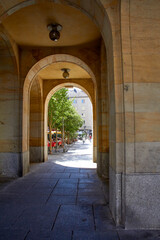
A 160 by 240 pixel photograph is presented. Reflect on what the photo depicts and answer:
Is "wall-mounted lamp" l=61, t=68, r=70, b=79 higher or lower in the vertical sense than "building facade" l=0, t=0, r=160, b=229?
higher

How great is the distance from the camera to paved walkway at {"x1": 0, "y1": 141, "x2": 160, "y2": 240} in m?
2.99

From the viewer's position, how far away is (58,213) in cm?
379

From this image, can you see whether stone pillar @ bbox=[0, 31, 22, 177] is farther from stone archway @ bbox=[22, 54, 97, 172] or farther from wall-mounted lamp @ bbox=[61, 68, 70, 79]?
wall-mounted lamp @ bbox=[61, 68, 70, 79]

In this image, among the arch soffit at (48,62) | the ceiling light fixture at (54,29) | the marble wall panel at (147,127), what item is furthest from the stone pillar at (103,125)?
the marble wall panel at (147,127)

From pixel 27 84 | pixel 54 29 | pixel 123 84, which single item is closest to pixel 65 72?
pixel 27 84

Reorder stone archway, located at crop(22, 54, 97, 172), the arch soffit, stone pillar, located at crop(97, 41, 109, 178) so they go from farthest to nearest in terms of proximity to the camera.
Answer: the arch soffit, stone archway, located at crop(22, 54, 97, 172), stone pillar, located at crop(97, 41, 109, 178)

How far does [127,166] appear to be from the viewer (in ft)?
10.8

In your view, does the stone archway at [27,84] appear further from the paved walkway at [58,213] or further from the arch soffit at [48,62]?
the paved walkway at [58,213]

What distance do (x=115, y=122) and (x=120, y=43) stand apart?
4.70 feet

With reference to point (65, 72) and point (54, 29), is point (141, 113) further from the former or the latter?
point (65, 72)

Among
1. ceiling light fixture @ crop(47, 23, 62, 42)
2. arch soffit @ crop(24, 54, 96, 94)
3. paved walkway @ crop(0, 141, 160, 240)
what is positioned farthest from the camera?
arch soffit @ crop(24, 54, 96, 94)

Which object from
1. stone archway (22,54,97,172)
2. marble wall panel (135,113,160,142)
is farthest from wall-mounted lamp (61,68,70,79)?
marble wall panel (135,113,160,142)

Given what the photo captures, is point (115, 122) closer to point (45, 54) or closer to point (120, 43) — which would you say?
point (120, 43)

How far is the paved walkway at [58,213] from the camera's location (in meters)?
2.99
